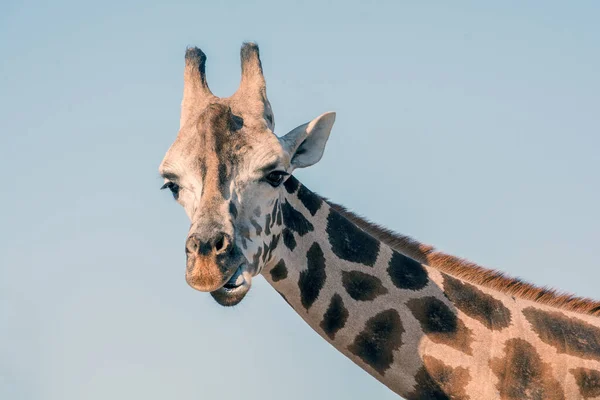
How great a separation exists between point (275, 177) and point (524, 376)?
10.4ft

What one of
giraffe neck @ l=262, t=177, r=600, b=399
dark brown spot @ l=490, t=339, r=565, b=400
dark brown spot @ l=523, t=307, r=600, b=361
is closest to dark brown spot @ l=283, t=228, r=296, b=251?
giraffe neck @ l=262, t=177, r=600, b=399

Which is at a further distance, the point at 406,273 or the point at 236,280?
the point at 406,273

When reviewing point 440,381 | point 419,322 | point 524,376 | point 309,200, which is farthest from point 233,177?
point 524,376

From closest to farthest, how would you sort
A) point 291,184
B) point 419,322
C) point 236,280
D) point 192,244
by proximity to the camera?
point 192,244
point 236,280
point 419,322
point 291,184

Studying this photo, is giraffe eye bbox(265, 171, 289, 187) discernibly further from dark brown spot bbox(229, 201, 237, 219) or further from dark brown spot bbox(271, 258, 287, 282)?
dark brown spot bbox(271, 258, 287, 282)

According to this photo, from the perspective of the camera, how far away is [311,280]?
969cm

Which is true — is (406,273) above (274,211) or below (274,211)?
below

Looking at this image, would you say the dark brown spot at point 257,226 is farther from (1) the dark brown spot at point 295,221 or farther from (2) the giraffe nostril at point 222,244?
(1) the dark brown spot at point 295,221

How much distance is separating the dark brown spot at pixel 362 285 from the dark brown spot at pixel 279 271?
0.64 meters

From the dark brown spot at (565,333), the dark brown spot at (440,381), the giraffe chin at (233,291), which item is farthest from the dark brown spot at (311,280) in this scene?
the dark brown spot at (565,333)

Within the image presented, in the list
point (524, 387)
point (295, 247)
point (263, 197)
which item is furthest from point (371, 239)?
point (524, 387)

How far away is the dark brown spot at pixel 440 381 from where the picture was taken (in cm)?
930

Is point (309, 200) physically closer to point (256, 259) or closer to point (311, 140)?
point (311, 140)

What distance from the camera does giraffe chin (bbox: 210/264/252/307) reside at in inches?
335
